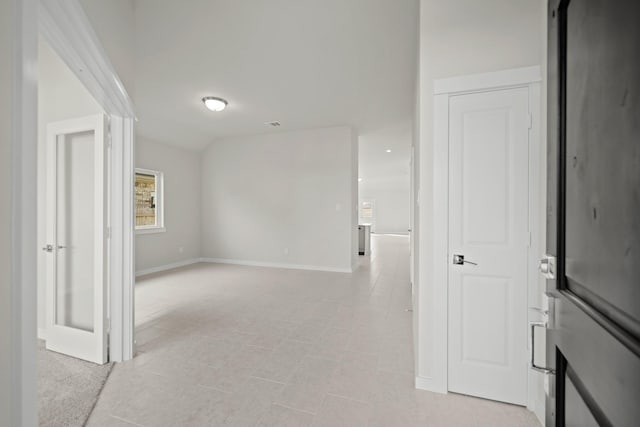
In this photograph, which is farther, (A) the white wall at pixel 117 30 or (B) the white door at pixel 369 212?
(B) the white door at pixel 369 212

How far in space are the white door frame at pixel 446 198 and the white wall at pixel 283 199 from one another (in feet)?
11.9

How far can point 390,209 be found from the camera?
Result: 51.8ft

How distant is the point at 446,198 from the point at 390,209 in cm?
1437

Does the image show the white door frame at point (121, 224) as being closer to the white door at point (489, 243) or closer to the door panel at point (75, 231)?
the door panel at point (75, 231)

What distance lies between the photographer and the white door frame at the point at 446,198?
1.66 m

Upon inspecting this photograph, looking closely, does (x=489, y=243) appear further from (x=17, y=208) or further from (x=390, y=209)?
(x=390, y=209)

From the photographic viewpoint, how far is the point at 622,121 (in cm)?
40

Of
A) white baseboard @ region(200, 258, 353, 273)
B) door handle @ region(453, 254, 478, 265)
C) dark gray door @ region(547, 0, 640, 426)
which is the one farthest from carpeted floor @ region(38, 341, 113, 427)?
white baseboard @ region(200, 258, 353, 273)

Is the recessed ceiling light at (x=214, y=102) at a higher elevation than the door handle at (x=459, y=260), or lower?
higher

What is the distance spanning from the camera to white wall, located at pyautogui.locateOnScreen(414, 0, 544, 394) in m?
1.68

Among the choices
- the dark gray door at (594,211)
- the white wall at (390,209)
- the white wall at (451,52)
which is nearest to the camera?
the dark gray door at (594,211)

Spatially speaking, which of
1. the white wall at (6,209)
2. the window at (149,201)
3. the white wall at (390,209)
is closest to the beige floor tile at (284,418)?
the white wall at (6,209)

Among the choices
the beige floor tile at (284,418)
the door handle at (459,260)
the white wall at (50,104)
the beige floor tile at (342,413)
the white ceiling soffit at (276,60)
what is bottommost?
the beige floor tile at (284,418)

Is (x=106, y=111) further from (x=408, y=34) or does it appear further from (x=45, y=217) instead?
(x=408, y=34)
